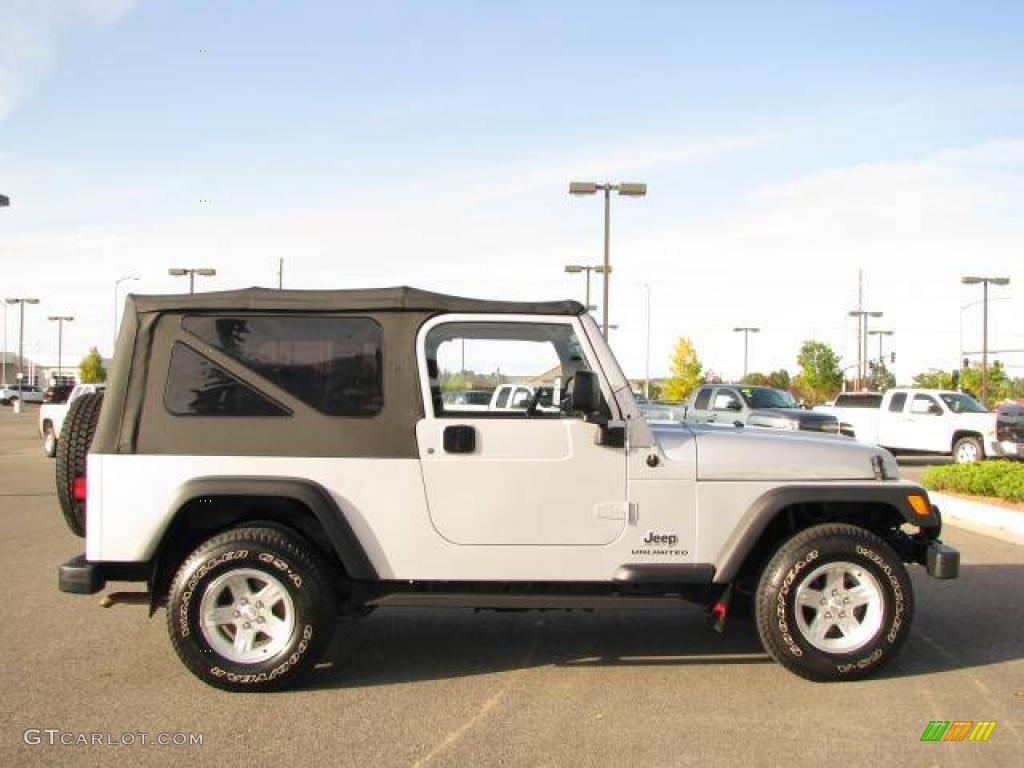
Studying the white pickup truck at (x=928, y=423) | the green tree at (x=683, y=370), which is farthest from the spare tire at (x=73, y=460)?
the green tree at (x=683, y=370)

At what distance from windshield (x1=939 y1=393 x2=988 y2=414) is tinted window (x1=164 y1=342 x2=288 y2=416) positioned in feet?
63.5

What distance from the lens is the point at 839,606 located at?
16.4ft

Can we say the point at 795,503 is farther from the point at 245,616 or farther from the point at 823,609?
the point at 245,616

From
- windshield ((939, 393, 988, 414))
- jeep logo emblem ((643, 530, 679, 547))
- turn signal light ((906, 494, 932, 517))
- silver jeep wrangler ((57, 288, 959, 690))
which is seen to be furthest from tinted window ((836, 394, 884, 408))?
jeep logo emblem ((643, 530, 679, 547))

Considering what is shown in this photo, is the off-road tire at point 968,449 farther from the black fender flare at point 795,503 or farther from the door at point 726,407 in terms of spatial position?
the black fender flare at point 795,503

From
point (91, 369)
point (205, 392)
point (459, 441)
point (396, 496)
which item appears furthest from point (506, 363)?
point (91, 369)

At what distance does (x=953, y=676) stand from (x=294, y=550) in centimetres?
364

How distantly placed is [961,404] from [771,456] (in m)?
18.1

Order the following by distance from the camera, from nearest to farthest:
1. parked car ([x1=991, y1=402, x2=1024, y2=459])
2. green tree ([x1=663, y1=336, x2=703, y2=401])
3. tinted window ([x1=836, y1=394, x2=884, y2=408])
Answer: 1. parked car ([x1=991, y1=402, x2=1024, y2=459])
2. tinted window ([x1=836, y1=394, x2=884, y2=408])
3. green tree ([x1=663, y1=336, x2=703, y2=401])

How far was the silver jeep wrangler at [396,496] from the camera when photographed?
190 inches

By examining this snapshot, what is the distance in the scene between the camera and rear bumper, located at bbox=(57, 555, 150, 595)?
15.9 feet

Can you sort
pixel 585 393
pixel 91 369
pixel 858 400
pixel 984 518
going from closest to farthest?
pixel 585 393, pixel 984 518, pixel 858 400, pixel 91 369

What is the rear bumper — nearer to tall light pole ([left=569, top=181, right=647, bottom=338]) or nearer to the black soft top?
the black soft top

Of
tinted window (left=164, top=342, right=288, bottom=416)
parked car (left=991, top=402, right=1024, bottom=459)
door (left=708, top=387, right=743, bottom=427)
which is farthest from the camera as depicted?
door (left=708, top=387, right=743, bottom=427)
